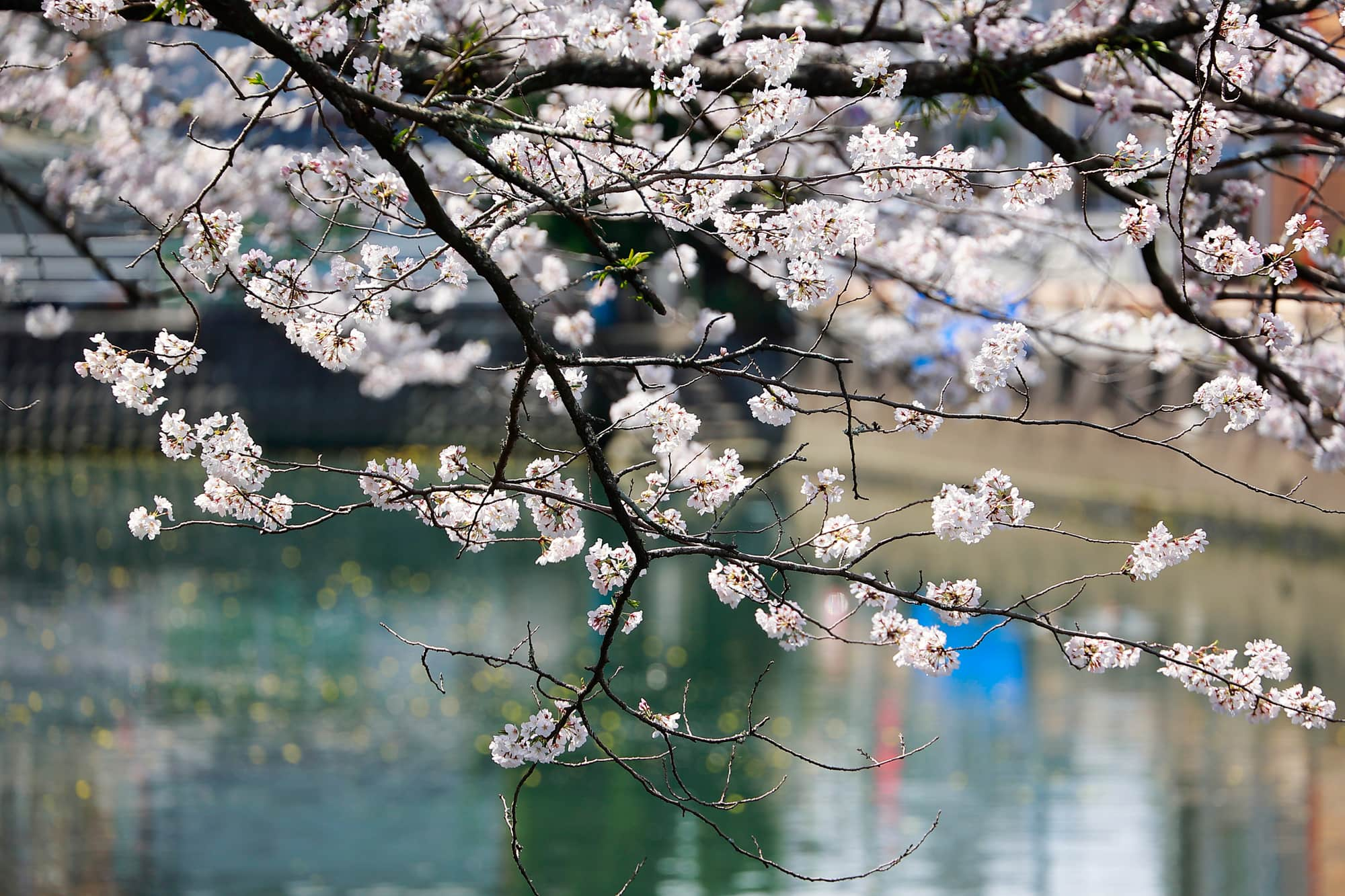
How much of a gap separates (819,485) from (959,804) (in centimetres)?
406

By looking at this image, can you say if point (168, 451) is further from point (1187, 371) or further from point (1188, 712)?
point (1187, 371)

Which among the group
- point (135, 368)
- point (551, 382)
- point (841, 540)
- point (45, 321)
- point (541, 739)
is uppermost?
point (45, 321)

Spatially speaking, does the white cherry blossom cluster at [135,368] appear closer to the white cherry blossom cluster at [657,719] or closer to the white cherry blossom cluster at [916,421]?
the white cherry blossom cluster at [657,719]

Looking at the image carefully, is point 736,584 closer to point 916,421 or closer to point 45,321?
point 916,421

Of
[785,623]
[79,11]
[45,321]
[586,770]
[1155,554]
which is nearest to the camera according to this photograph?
[79,11]

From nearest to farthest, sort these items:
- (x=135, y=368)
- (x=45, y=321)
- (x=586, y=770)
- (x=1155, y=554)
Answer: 1. (x=135, y=368)
2. (x=1155, y=554)
3. (x=586, y=770)
4. (x=45, y=321)

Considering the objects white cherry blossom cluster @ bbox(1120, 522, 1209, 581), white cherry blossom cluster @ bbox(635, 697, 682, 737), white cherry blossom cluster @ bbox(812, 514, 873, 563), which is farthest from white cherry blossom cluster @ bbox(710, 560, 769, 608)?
white cherry blossom cluster @ bbox(1120, 522, 1209, 581)

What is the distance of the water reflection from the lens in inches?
250

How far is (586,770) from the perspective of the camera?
25.3 ft

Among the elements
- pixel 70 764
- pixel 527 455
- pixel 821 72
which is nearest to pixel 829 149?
pixel 821 72

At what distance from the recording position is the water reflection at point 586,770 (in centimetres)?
636

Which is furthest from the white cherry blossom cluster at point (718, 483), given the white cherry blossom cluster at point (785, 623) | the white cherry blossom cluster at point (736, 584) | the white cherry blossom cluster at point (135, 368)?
the white cherry blossom cluster at point (135, 368)

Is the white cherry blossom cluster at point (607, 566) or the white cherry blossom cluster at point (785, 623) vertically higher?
the white cherry blossom cluster at point (607, 566)

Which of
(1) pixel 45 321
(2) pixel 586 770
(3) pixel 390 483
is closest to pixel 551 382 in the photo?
(3) pixel 390 483
